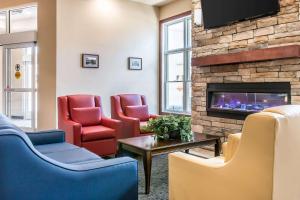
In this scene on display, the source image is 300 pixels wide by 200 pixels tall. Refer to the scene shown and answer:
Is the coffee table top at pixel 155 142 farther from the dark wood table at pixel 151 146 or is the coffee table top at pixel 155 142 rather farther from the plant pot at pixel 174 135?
the plant pot at pixel 174 135

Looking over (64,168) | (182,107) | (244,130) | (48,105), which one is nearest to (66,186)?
(64,168)

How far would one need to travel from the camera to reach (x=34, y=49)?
553cm

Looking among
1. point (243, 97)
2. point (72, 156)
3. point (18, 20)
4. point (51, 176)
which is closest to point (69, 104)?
point (72, 156)

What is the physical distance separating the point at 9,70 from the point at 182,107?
3961mm

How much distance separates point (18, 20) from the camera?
5859 mm

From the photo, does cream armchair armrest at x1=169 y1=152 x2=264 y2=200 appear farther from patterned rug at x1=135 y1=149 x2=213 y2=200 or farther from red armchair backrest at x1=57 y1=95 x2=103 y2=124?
red armchair backrest at x1=57 y1=95 x2=103 y2=124

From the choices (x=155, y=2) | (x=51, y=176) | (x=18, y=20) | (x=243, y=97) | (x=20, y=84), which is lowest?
(x=51, y=176)

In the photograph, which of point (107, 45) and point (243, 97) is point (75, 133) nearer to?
point (107, 45)

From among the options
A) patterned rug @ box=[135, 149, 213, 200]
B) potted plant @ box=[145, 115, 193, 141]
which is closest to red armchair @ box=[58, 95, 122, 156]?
patterned rug @ box=[135, 149, 213, 200]

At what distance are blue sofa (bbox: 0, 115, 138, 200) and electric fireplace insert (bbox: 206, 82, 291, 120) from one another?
2.51 m

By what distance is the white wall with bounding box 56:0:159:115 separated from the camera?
5176 millimetres

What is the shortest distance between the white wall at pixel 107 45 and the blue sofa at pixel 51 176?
363cm

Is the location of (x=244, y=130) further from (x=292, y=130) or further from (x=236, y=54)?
(x=236, y=54)

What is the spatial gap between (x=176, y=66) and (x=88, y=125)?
2748 mm
